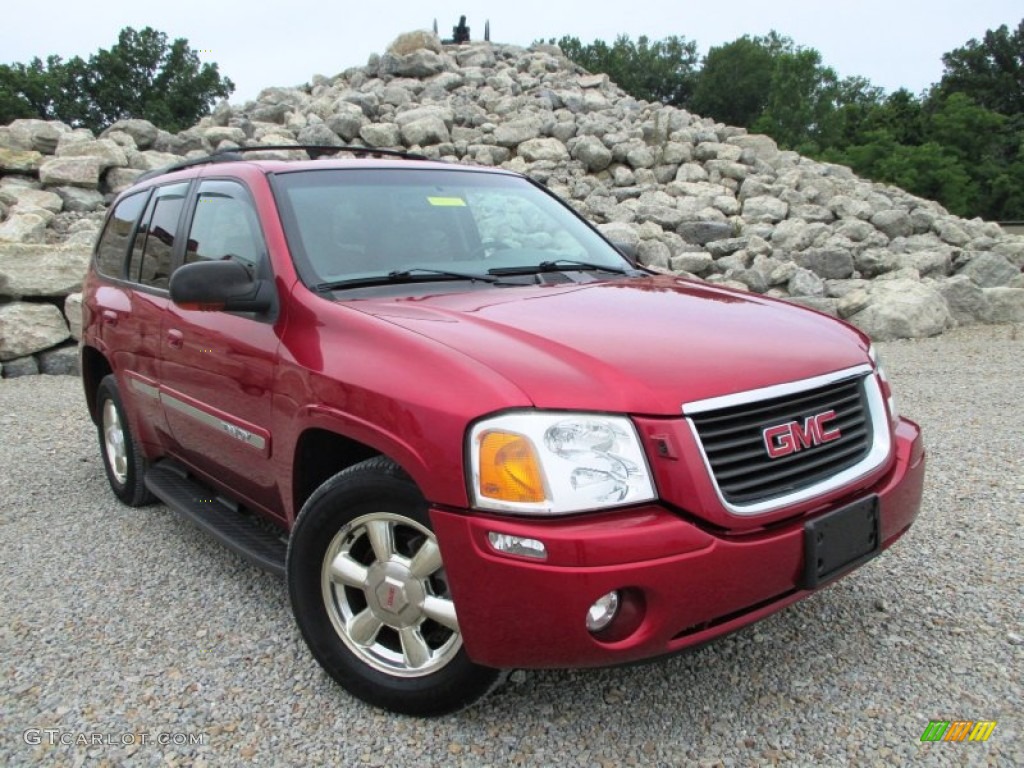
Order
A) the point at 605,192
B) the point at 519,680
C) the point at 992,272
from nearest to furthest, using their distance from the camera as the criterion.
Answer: the point at 519,680, the point at 992,272, the point at 605,192

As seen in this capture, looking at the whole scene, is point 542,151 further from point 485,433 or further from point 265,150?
point 485,433

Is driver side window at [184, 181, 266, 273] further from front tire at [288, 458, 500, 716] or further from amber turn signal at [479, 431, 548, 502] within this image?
amber turn signal at [479, 431, 548, 502]

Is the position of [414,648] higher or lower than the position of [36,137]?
lower

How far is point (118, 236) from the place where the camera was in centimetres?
477

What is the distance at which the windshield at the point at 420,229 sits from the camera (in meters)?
3.22

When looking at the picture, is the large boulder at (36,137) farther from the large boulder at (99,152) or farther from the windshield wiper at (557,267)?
the windshield wiper at (557,267)

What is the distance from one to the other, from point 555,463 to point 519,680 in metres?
1.02

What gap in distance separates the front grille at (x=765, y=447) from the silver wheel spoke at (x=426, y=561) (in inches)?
32.1

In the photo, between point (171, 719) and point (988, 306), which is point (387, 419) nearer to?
point (171, 719)

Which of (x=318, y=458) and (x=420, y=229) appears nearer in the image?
(x=318, y=458)

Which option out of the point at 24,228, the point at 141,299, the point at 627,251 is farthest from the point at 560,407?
the point at 24,228

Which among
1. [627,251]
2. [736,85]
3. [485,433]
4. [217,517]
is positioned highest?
[736,85]

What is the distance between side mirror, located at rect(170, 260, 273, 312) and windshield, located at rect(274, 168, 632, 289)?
0.18 metres

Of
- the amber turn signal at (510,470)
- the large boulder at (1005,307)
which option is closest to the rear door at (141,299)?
the amber turn signal at (510,470)
